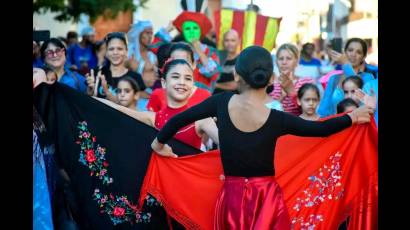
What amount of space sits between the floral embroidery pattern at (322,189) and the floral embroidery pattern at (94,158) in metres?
1.37

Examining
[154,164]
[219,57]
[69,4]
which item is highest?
[69,4]

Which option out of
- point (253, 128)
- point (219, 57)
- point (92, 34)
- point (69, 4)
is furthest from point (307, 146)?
point (69, 4)

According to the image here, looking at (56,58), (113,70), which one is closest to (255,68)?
(56,58)

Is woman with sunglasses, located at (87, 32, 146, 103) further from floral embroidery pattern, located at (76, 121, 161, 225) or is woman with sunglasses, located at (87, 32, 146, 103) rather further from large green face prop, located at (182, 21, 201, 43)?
floral embroidery pattern, located at (76, 121, 161, 225)

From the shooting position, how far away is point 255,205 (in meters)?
5.27

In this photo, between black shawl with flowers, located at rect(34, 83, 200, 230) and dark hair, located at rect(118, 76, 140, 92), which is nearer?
black shawl with flowers, located at rect(34, 83, 200, 230)

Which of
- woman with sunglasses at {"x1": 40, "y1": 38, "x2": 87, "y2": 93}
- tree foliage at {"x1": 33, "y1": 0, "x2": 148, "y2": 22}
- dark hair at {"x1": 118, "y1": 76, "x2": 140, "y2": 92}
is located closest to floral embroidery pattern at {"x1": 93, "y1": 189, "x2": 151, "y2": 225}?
dark hair at {"x1": 118, "y1": 76, "x2": 140, "y2": 92}

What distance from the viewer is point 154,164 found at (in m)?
5.86

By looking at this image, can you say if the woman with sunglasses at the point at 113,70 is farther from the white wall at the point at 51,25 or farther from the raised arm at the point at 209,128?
the white wall at the point at 51,25

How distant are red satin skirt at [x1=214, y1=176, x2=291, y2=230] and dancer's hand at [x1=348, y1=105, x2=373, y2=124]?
0.70 m

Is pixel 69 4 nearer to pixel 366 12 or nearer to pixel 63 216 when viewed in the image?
pixel 366 12

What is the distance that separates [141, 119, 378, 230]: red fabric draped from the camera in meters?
5.73

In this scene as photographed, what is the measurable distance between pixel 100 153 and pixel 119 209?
1.38 ft
